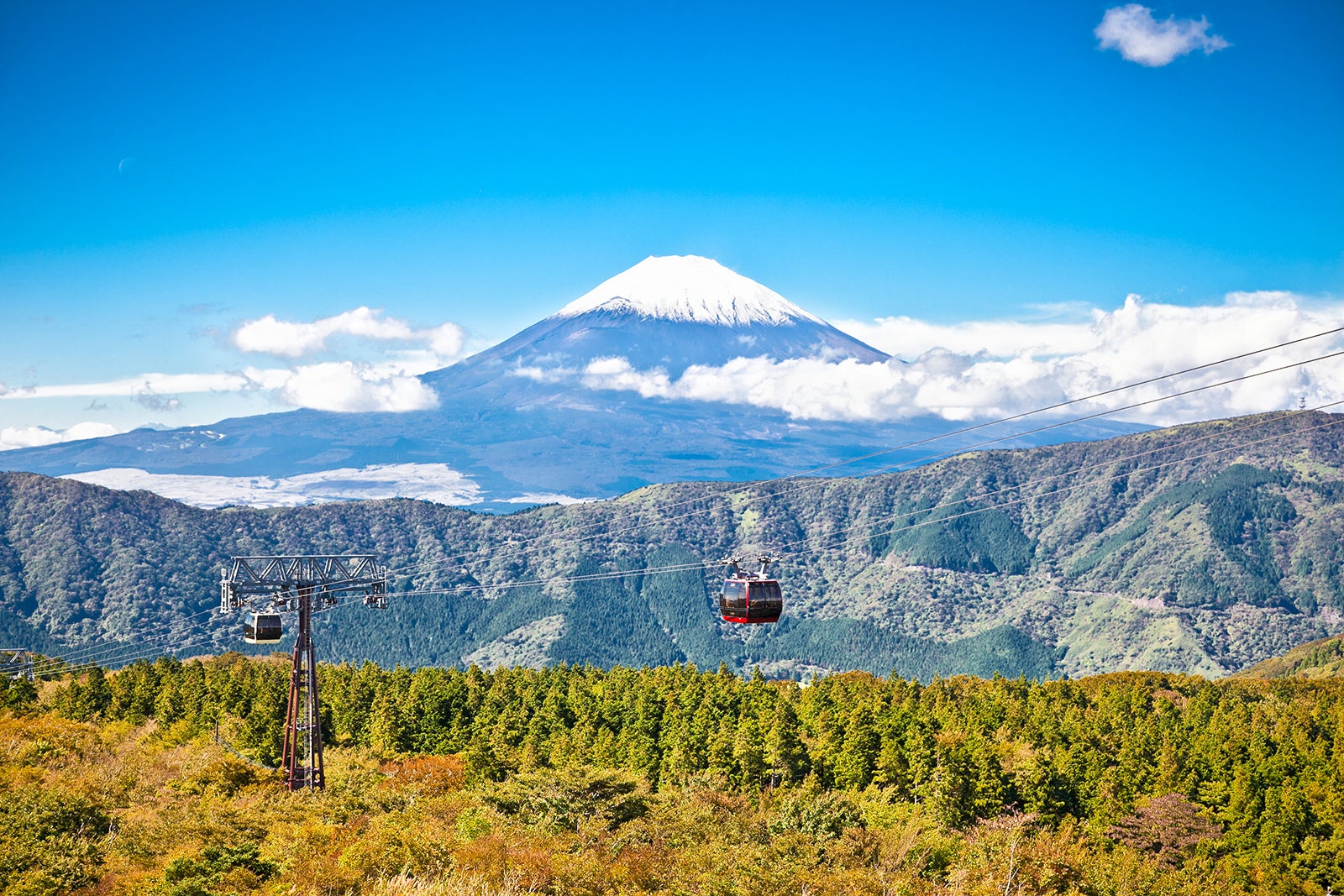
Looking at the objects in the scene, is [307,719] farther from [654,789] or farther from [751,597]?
[654,789]

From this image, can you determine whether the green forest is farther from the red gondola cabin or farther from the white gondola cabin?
the red gondola cabin

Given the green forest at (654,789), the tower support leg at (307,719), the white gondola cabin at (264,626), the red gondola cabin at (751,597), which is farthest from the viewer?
the tower support leg at (307,719)

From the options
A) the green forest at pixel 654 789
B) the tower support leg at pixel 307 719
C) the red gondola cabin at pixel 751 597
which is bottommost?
the green forest at pixel 654 789

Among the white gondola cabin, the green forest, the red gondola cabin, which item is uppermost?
the red gondola cabin

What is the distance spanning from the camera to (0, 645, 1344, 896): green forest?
46188 millimetres

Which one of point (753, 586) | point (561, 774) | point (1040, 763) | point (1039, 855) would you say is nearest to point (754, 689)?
point (1040, 763)

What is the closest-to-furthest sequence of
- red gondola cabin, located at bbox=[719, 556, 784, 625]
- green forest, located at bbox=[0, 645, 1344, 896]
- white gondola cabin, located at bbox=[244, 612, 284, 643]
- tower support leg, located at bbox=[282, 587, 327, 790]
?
green forest, located at bbox=[0, 645, 1344, 896]
red gondola cabin, located at bbox=[719, 556, 784, 625]
white gondola cabin, located at bbox=[244, 612, 284, 643]
tower support leg, located at bbox=[282, 587, 327, 790]

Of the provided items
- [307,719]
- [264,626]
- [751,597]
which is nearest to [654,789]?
[307,719]

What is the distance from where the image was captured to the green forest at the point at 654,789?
46188 mm

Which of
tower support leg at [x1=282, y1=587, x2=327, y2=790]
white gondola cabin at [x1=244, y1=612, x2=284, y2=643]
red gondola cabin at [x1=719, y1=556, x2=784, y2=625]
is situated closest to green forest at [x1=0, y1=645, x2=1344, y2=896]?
tower support leg at [x1=282, y1=587, x2=327, y2=790]

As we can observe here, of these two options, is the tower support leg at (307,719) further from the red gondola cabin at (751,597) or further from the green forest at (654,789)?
the red gondola cabin at (751,597)

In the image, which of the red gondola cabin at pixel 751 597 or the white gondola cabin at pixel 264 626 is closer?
the red gondola cabin at pixel 751 597

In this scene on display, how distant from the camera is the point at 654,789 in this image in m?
92.2

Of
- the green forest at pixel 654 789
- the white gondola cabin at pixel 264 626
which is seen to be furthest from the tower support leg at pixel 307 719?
the green forest at pixel 654 789
